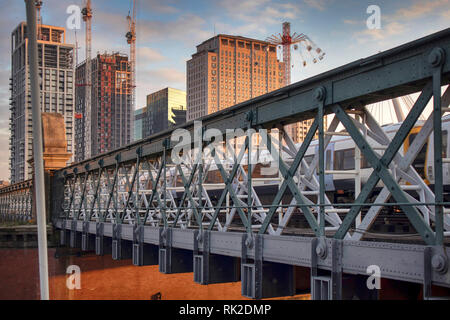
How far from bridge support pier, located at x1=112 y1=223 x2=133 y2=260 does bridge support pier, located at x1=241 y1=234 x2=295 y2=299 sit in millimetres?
11902

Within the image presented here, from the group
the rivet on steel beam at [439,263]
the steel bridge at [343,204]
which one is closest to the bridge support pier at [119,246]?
the steel bridge at [343,204]

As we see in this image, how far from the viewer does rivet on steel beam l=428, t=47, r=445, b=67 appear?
1008cm

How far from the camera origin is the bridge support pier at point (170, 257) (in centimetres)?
2016

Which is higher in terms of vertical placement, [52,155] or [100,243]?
[52,155]

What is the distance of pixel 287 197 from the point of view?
29969 mm

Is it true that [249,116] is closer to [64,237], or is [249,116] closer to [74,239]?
[74,239]

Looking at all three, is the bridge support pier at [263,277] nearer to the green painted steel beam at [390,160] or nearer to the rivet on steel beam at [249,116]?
the green painted steel beam at [390,160]

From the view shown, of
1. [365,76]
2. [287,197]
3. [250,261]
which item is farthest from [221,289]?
[365,76]

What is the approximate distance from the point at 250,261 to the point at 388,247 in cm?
609

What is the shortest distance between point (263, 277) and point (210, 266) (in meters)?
3.21

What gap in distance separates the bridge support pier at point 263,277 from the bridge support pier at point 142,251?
862cm

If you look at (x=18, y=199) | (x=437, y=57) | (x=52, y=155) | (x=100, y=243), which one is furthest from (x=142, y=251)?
(x=18, y=199)

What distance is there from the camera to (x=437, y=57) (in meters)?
10.1
